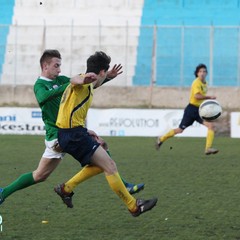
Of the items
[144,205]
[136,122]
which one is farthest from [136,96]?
[144,205]

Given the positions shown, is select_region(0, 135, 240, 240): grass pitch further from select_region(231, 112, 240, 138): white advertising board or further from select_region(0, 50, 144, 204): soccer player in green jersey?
select_region(231, 112, 240, 138): white advertising board

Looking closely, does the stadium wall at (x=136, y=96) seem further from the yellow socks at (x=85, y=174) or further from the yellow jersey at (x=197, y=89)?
the yellow socks at (x=85, y=174)

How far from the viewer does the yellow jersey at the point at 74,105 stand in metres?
7.50

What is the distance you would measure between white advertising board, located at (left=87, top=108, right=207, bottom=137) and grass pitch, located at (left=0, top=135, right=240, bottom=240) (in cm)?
641

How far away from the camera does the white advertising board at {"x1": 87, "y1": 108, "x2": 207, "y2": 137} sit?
22.7 m

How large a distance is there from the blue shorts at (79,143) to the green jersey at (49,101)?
460 millimetres

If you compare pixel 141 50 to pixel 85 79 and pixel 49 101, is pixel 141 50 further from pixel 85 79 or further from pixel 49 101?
pixel 85 79

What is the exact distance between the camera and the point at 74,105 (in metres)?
7.51

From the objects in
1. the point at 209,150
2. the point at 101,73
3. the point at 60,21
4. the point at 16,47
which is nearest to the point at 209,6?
the point at 60,21

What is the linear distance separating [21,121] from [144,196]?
13.8 metres

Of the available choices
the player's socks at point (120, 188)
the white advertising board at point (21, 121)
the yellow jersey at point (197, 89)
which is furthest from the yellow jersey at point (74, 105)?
the white advertising board at point (21, 121)

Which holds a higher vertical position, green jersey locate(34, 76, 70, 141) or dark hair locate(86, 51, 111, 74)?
dark hair locate(86, 51, 111, 74)

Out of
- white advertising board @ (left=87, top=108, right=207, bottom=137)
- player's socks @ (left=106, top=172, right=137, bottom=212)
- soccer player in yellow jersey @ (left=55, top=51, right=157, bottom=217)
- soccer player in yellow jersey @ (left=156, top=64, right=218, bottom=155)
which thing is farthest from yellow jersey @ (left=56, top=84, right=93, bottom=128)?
white advertising board @ (left=87, top=108, right=207, bottom=137)

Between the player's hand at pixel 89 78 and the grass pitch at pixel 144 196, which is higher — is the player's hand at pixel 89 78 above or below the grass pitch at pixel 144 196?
above
